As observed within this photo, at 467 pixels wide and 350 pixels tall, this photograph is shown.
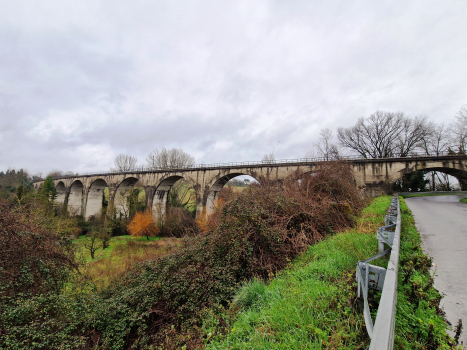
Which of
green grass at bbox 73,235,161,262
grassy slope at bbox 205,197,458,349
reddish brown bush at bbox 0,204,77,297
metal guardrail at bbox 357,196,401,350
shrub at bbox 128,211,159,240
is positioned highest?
metal guardrail at bbox 357,196,401,350

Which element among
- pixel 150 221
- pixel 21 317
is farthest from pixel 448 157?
pixel 150 221

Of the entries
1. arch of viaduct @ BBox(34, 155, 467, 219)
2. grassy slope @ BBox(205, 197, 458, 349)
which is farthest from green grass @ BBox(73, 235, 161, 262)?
grassy slope @ BBox(205, 197, 458, 349)

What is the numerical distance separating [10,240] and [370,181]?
21602 mm

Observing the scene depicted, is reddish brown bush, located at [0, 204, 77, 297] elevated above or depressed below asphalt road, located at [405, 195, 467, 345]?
below

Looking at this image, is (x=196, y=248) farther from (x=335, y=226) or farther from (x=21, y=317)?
(x=335, y=226)

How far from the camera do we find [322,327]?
186 cm

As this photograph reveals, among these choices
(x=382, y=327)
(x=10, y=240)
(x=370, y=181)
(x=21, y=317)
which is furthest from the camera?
(x=370, y=181)

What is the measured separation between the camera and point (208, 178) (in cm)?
2439

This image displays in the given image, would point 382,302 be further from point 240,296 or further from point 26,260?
point 26,260

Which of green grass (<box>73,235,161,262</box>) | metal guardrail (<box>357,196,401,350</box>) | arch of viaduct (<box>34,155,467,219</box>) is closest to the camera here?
metal guardrail (<box>357,196,401,350</box>)

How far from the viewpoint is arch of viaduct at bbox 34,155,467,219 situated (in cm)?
1688

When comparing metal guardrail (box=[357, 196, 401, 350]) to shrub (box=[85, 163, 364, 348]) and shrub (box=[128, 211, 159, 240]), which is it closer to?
shrub (box=[85, 163, 364, 348])

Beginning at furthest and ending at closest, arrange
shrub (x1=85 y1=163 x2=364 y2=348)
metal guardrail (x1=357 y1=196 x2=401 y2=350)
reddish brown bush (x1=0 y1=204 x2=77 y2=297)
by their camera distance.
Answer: reddish brown bush (x1=0 y1=204 x2=77 y2=297)
shrub (x1=85 y1=163 x2=364 y2=348)
metal guardrail (x1=357 y1=196 x2=401 y2=350)

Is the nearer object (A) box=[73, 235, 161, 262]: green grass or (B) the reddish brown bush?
(B) the reddish brown bush
